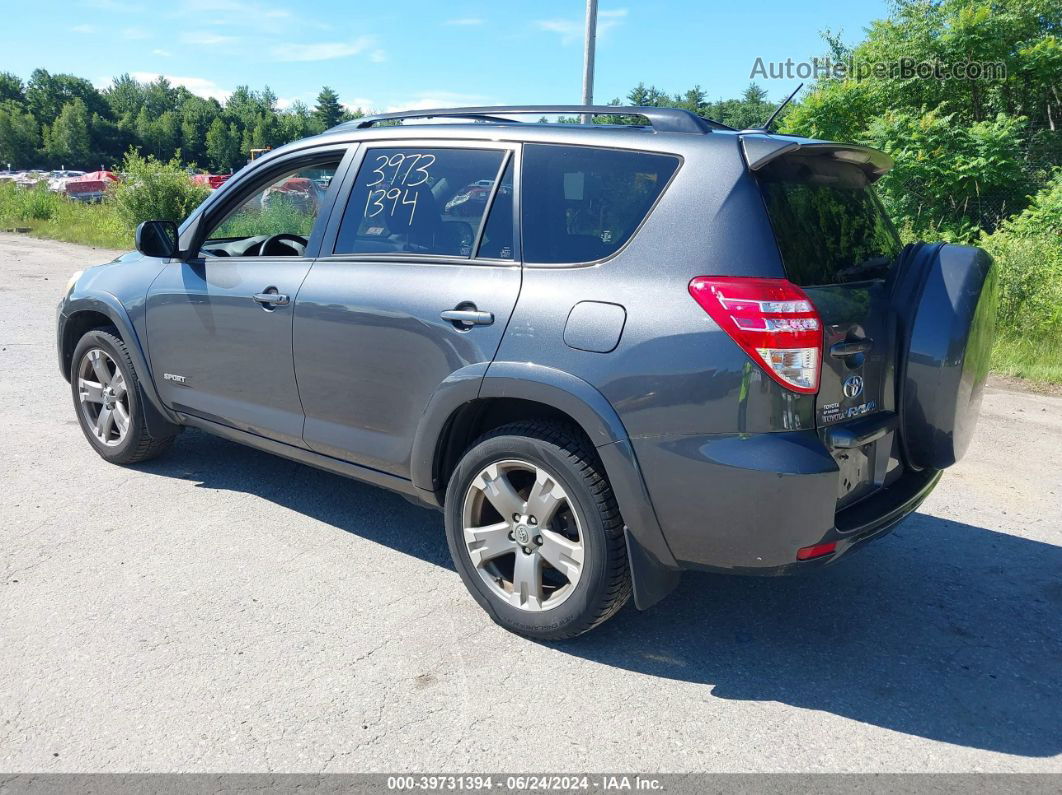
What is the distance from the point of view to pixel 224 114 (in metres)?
132

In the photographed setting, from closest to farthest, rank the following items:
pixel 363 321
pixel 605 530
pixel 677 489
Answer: pixel 677 489
pixel 605 530
pixel 363 321

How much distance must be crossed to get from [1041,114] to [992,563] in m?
15.0

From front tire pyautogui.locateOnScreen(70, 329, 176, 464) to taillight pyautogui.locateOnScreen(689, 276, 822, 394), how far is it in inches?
139

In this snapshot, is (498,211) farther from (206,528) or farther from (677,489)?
(206,528)

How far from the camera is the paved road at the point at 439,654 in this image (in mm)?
2730

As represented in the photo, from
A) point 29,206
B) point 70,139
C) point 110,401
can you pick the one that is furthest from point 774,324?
point 70,139

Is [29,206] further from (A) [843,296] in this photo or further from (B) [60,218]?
(A) [843,296]

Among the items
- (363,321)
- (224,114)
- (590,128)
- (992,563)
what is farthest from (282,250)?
(224,114)

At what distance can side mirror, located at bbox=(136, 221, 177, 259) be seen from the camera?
15.0 feet

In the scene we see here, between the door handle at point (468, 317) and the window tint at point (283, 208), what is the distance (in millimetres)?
1140

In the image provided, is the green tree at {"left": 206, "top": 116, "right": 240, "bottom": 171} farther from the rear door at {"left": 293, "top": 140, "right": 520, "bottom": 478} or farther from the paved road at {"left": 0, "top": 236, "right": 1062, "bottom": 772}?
the rear door at {"left": 293, "top": 140, "right": 520, "bottom": 478}

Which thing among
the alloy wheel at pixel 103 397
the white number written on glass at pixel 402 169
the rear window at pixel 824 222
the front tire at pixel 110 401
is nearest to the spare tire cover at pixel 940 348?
the rear window at pixel 824 222

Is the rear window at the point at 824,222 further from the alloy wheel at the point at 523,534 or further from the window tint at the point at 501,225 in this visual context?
the alloy wheel at the point at 523,534

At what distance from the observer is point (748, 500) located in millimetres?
2762
